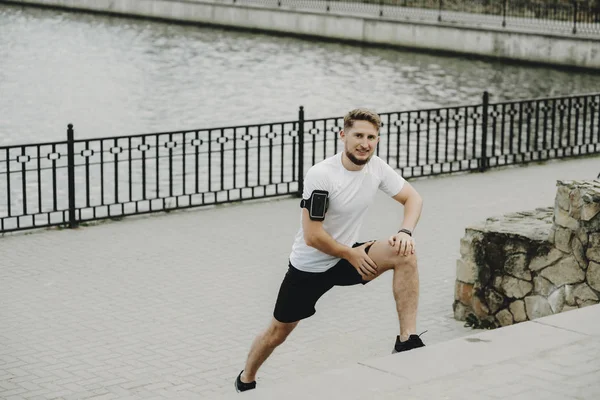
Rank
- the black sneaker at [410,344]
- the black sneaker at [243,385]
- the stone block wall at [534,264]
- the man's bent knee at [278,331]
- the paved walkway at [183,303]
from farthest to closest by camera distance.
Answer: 1. the stone block wall at [534,264]
2. the paved walkway at [183,303]
3. the black sneaker at [243,385]
4. the man's bent knee at [278,331]
5. the black sneaker at [410,344]

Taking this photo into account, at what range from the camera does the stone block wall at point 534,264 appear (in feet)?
27.0

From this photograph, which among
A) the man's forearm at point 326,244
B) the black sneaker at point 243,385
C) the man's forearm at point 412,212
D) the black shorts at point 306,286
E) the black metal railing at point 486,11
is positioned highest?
the black metal railing at point 486,11

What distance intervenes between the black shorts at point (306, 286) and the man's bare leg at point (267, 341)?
90 millimetres

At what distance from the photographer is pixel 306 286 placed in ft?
21.6

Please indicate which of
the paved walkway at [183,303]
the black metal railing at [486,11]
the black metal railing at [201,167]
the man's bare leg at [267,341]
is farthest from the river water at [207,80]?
the man's bare leg at [267,341]

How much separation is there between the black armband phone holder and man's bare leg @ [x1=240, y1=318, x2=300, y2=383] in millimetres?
696

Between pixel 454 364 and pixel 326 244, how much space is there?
3.08ft

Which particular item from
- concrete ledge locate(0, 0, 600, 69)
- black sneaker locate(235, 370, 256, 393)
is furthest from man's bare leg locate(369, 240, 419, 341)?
concrete ledge locate(0, 0, 600, 69)

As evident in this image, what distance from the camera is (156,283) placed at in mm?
9773

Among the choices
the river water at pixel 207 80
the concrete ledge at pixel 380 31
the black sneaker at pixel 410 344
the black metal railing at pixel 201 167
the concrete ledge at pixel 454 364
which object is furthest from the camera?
the concrete ledge at pixel 380 31

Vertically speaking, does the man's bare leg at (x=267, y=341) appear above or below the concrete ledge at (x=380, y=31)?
below

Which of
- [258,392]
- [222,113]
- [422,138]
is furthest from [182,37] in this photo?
[258,392]

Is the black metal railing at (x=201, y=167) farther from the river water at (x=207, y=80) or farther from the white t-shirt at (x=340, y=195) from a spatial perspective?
the white t-shirt at (x=340, y=195)

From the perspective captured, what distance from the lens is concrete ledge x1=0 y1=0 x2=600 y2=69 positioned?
32406 mm
